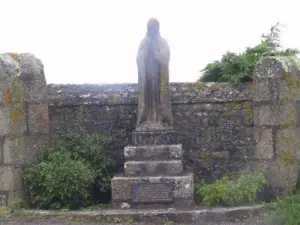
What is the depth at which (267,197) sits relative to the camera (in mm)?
9844

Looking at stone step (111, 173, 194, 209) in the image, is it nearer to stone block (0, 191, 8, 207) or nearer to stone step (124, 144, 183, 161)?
stone step (124, 144, 183, 161)

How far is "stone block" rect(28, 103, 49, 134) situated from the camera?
987 cm

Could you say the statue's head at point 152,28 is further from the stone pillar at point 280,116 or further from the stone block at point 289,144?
the stone block at point 289,144

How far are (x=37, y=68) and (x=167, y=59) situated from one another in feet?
7.00

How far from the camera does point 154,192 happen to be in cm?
913

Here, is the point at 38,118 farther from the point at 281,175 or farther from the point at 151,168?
the point at 281,175

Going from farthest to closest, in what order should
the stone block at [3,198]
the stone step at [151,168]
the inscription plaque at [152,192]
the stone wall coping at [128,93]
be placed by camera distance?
the stone wall coping at [128,93] < the stone block at [3,198] < the stone step at [151,168] < the inscription plaque at [152,192]

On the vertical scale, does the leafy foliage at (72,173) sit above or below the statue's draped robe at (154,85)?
below

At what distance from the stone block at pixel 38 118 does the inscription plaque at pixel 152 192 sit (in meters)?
1.98

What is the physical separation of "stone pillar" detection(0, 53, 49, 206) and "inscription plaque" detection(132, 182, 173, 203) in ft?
6.15

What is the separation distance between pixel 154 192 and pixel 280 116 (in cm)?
244

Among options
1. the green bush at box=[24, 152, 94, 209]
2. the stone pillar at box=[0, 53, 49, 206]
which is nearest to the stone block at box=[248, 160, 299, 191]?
the green bush at box=[24, 152, 94, 209]

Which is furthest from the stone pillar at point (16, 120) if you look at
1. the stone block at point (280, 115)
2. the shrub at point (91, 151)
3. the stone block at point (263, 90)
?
the stone block at point (280, 115)

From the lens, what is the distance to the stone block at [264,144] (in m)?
9.95
